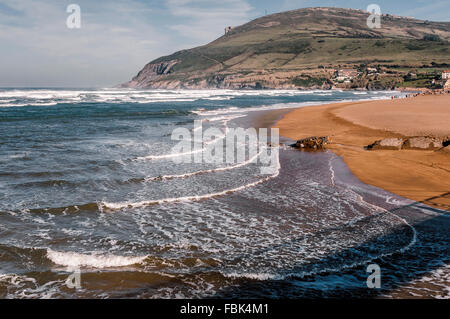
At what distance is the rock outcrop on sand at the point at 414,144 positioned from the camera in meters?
16.7

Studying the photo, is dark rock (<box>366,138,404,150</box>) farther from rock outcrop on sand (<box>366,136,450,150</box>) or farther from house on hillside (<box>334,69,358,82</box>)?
house on hillside (<box>334,69,358,82</box>)

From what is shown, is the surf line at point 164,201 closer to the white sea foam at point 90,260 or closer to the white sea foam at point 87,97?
the white sea foam at point 90,260

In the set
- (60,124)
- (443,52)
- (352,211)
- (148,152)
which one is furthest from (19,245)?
(443,52)

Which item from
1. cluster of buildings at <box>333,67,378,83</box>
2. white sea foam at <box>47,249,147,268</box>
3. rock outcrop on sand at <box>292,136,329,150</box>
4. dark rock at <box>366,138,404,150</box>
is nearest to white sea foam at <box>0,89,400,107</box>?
cluster of buildings at <box>333,67,378,83</box>

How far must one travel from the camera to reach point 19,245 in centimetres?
741

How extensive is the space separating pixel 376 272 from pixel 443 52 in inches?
8667

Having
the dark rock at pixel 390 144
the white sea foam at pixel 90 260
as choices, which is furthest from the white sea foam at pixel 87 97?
the white sea foam at pixel 90 260

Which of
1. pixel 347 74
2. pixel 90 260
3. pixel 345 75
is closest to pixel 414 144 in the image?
pixel 90 260

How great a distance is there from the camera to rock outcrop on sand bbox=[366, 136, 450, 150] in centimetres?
1675

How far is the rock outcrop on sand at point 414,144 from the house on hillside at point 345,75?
14098cm

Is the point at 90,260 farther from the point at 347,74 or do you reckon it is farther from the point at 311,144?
the point at 347,74

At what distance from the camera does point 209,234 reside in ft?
27.1

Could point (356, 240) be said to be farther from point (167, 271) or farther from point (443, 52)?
point (443, 52)

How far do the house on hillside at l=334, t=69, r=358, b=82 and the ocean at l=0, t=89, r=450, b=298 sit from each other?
482ft
